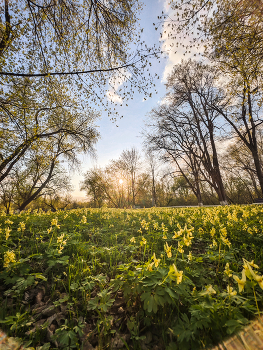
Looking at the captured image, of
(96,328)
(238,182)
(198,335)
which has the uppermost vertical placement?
(238,182)

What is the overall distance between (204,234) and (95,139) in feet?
41.9

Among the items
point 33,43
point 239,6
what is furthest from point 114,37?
point 239,6

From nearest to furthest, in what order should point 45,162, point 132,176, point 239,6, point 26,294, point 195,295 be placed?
1. point 195,295
2. point 26,294
3. point 239,6
4. point 45,162
5. point 132,176

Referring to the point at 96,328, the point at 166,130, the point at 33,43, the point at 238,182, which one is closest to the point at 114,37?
the point at 33,43

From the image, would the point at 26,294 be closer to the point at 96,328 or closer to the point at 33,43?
the point at 96,328

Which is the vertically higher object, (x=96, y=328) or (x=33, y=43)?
(x=33, y=43)

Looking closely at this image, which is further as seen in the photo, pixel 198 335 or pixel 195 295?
pixel 195 295

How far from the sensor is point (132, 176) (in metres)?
35.6

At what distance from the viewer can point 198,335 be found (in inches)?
51.7

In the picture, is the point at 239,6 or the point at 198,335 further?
the point at 239,6

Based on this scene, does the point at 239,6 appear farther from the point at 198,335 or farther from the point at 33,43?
the point at 198,335

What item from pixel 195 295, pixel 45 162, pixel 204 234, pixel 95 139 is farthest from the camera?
→ pixel 95 139

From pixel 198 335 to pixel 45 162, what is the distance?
396 inches

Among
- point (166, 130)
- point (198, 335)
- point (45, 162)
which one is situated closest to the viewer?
point (198, 335)
